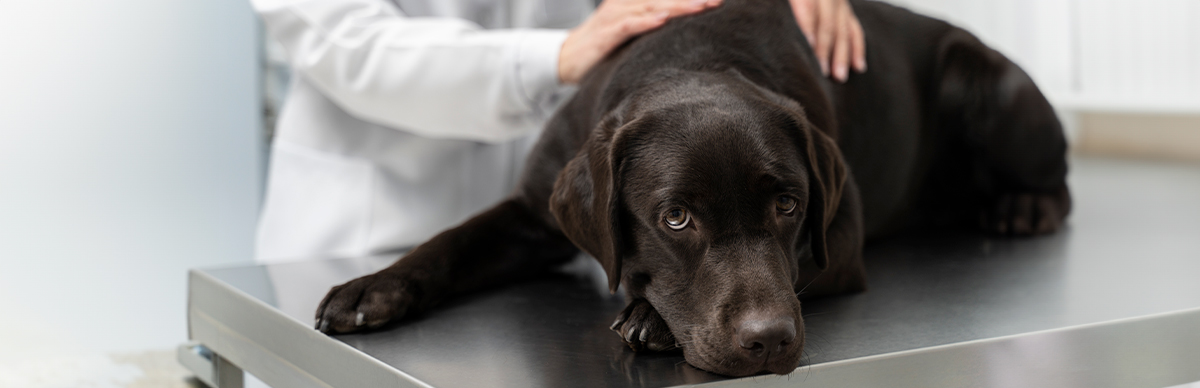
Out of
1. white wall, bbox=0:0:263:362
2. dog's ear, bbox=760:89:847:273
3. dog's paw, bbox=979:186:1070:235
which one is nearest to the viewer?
dog's ear, bbox=760:89:847:273

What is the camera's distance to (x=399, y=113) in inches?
52.7

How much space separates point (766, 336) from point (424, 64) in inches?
31.0

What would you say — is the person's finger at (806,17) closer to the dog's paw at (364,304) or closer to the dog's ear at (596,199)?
the dog's ear at (596,199)

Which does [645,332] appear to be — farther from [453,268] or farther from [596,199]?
[453,268]

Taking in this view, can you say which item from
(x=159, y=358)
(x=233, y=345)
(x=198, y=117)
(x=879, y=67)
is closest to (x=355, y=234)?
(x=159, y=358)

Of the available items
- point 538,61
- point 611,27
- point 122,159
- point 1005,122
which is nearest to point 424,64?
point 538,61

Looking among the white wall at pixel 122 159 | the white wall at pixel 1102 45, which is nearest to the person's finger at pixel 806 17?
the white wall at pixel 1102 45

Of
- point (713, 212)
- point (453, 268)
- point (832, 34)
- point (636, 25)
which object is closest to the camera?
point (713, 212)

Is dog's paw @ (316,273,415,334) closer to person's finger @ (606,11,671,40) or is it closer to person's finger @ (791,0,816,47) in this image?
person's finger @ (606,11,671,40)

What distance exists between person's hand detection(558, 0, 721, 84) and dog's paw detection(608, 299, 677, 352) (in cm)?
50

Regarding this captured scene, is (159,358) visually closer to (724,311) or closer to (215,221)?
(724,311)

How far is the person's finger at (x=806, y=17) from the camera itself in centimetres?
122

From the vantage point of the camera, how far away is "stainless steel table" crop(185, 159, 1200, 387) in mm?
686

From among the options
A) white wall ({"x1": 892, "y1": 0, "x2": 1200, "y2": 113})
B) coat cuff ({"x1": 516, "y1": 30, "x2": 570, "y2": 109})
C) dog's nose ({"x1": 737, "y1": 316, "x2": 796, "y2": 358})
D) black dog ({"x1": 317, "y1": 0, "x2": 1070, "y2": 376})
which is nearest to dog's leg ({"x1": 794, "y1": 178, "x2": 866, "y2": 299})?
black dog ({"x1": 317, "y1": 0, "x2": 1070, "y2": 376})
